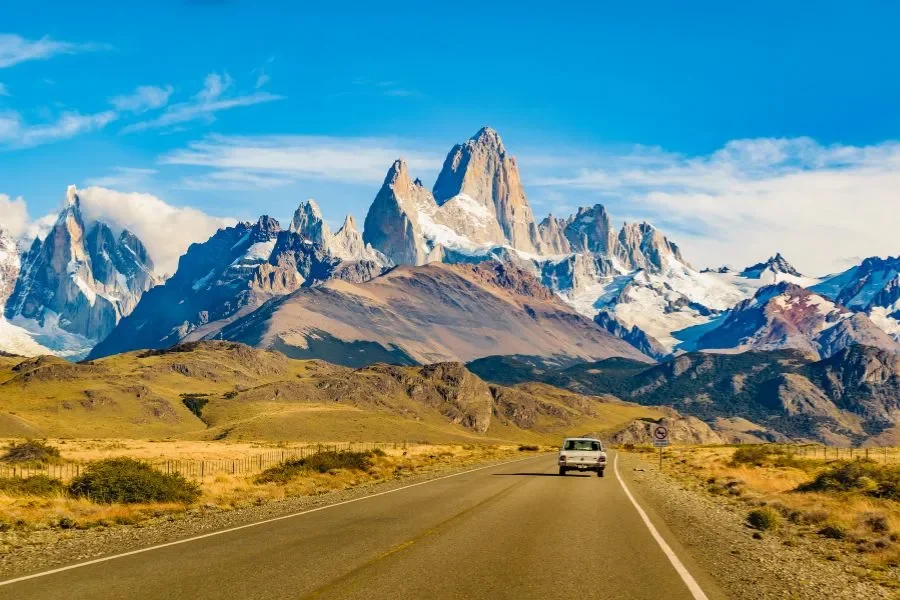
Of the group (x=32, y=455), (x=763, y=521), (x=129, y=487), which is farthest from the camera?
(x=32, y=455)

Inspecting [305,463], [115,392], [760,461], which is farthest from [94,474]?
[115,392]

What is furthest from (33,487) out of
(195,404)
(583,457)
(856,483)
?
(195,404)

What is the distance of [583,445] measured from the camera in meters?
48.3

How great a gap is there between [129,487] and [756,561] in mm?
20468

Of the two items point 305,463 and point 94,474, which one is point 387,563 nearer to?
point 94,474

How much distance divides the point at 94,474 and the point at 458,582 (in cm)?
2054

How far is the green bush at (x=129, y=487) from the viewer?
2992 centimetres

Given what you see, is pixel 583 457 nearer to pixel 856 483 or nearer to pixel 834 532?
pixel 856 483

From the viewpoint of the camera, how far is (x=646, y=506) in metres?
29.8

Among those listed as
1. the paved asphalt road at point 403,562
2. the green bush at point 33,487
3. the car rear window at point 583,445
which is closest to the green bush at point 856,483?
the paved asphalt road at point 403,562

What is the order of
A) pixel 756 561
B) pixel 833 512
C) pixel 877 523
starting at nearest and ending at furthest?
pixel 756 561 → pixel 877 523 → pixel 833 512

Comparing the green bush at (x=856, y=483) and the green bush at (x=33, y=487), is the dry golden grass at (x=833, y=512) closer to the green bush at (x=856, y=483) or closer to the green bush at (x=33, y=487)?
the green bush at (x=856, y=483)

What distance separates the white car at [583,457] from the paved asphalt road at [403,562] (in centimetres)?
1977

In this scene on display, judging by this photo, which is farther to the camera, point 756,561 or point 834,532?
point 834,532
